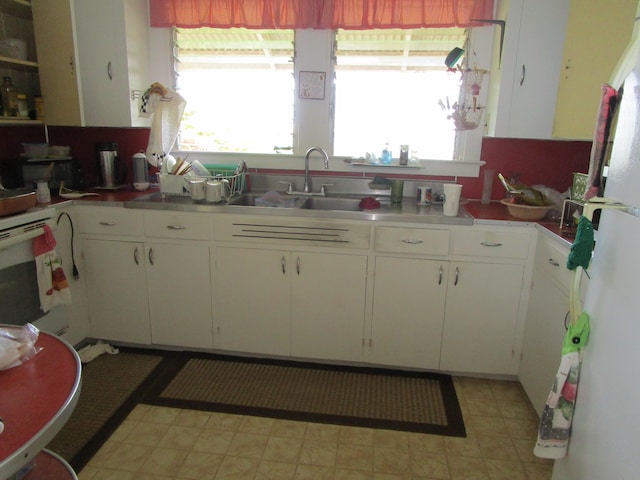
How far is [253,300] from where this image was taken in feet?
8.28

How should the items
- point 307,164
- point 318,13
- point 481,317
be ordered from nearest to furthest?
point 481,317 → point 318,13 → point 307,164

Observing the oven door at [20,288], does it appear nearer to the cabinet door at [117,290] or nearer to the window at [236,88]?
the cabinet door at [117,290]

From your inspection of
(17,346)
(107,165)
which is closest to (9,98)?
(107,165)

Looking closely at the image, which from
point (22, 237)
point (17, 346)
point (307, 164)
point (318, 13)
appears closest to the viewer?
point (17, 346)

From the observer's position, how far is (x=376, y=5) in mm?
2646

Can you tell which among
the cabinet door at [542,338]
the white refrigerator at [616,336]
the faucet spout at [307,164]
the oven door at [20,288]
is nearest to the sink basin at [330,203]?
the faucet spout at [307,164]

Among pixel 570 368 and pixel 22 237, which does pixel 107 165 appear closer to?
pixel 22 237

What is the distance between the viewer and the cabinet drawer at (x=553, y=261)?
1.90 m

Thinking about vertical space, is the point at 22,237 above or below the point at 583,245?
below

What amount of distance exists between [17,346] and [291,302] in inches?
60.5

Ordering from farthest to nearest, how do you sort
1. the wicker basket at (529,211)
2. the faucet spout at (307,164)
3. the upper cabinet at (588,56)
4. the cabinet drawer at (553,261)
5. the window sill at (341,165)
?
1. the window sill at (341,165)
2. the faucet spout at (307,164)
3. the wicker basket at (529,211)
4. the upper cabinet at (588,56)
5. the cabinet drawer at (553,261)

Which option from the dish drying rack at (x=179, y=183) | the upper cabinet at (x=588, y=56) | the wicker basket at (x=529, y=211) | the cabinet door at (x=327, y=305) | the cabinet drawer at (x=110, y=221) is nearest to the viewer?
the upper cabinet at (x=588, y=56)

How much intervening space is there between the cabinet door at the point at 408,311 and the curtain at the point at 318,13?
4.77 feet

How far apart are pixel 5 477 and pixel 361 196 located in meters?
2.39
